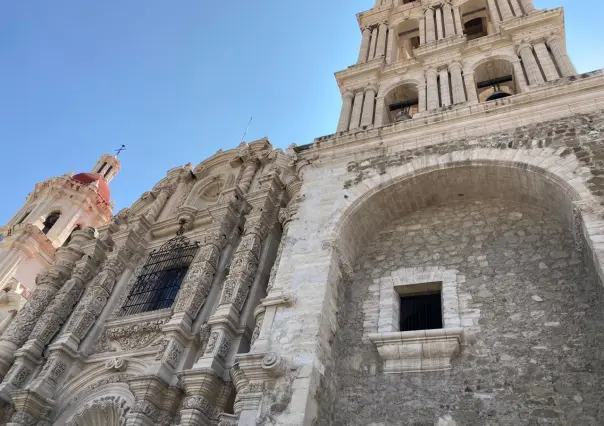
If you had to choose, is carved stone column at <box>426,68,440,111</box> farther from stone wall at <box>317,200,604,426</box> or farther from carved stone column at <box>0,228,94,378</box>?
carved stone column at <box>0,228,94,378</box>

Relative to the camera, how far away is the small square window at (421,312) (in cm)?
768

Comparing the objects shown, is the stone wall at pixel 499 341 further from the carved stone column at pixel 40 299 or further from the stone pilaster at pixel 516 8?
the carved stone column at pixel 40 299

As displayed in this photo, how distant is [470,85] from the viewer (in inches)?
444

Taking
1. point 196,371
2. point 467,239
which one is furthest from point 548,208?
point 196,371

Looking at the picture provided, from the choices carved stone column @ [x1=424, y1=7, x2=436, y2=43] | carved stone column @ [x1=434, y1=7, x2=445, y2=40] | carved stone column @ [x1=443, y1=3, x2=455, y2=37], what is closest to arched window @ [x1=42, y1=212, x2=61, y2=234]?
carved stone column @ [x1=424, y1=7, x2=436, y2=43]

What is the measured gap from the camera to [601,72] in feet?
28.6

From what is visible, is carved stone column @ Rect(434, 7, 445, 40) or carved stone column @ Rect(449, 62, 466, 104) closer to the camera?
carved stone column @ Rect(449, 62, 466, 104)

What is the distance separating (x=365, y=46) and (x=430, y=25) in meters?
1.97

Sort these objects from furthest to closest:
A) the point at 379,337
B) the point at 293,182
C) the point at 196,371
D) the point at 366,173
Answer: the point at 293,182
the point at 366,173
the point at 196,371
the point at 379,337

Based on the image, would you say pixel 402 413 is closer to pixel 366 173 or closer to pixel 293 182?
pixel 366 173

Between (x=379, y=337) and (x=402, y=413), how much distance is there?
1.14 meters

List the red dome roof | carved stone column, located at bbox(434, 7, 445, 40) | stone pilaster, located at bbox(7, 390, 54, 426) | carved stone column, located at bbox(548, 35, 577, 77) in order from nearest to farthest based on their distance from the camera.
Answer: stone pilaster, located at bbox(7, 390, 54, 426) → carved stone column, located at bbox(548, 35, 577, 77) → carved stone column, located at bbox(434, 7, 445, 40) → the red dome roof

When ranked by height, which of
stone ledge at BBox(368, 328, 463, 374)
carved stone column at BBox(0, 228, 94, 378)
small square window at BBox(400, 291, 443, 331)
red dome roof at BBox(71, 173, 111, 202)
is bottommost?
stone ledge at BBox(368, 328, 463, 374)

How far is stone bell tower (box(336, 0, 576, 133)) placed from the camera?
35.7ft
